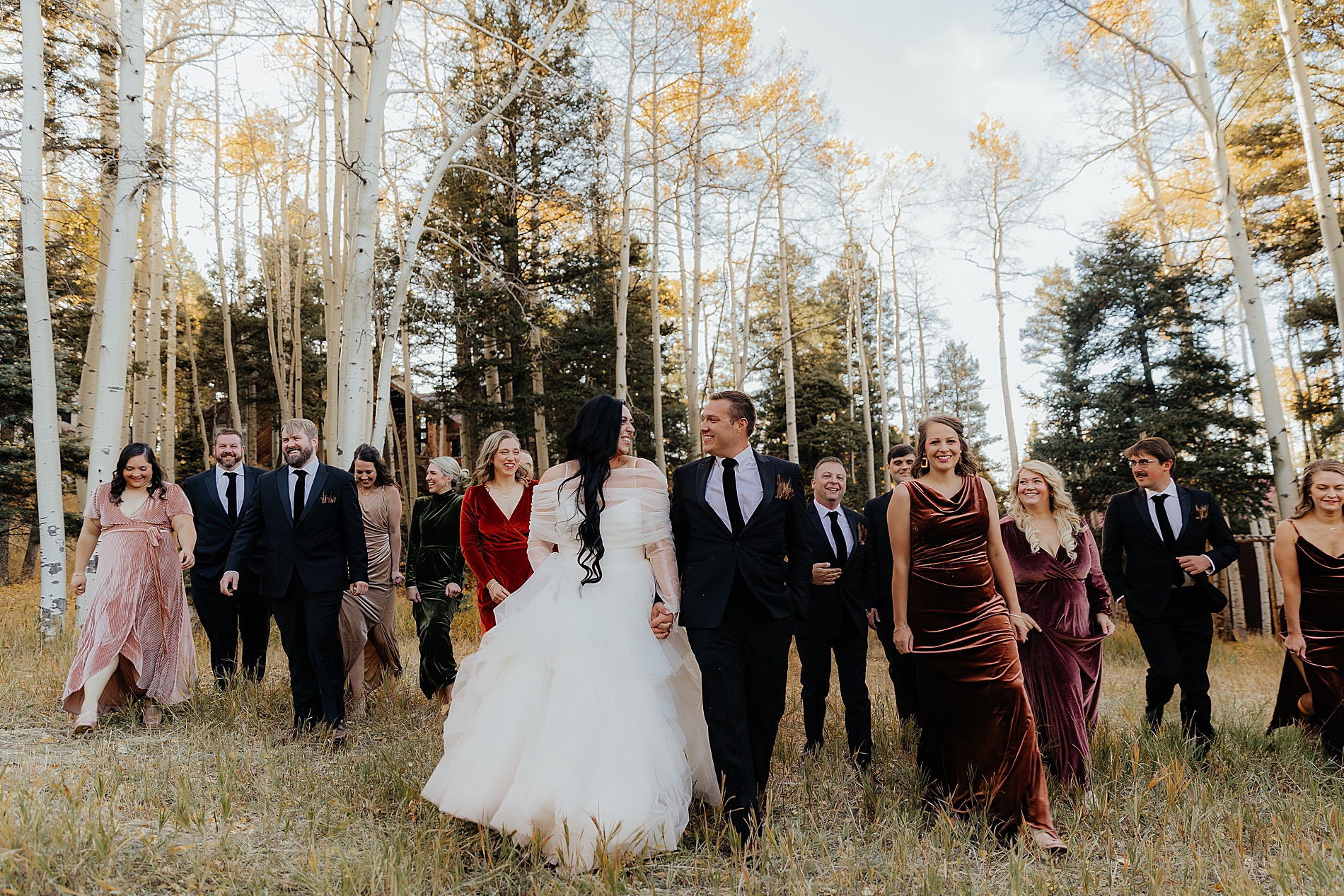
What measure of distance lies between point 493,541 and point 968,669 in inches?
134

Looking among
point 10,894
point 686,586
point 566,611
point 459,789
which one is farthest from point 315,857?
point 686,586

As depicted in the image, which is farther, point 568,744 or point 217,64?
point 217,64

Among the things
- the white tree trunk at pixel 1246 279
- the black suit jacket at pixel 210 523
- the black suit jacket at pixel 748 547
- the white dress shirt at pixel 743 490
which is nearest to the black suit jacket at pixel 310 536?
the black suit jacket at pixel 210 523

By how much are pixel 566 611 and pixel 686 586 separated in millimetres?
622

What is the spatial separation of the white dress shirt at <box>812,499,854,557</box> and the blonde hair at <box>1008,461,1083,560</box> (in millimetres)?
1113

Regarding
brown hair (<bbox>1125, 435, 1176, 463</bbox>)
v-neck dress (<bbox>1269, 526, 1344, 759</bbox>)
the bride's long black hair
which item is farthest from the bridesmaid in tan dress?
v-neck dress (<bbox>1269, 526, 1344, 759</bbox>)

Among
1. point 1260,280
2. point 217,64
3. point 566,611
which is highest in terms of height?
point 217,64

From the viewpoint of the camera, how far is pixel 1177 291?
15.5 meters

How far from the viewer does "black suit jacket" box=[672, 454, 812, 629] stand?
12.6ft

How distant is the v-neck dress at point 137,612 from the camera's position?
5.45m

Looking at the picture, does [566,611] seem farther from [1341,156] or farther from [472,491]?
[1341,156]

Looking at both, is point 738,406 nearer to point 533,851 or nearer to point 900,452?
point 533,851

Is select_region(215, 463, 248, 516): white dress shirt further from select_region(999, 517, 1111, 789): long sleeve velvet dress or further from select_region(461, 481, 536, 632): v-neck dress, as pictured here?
select_region(999, 517, 1111, 789): long sleeve velvet dress

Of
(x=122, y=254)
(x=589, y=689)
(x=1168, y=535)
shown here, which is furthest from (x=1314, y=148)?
(x=122, y=254)
